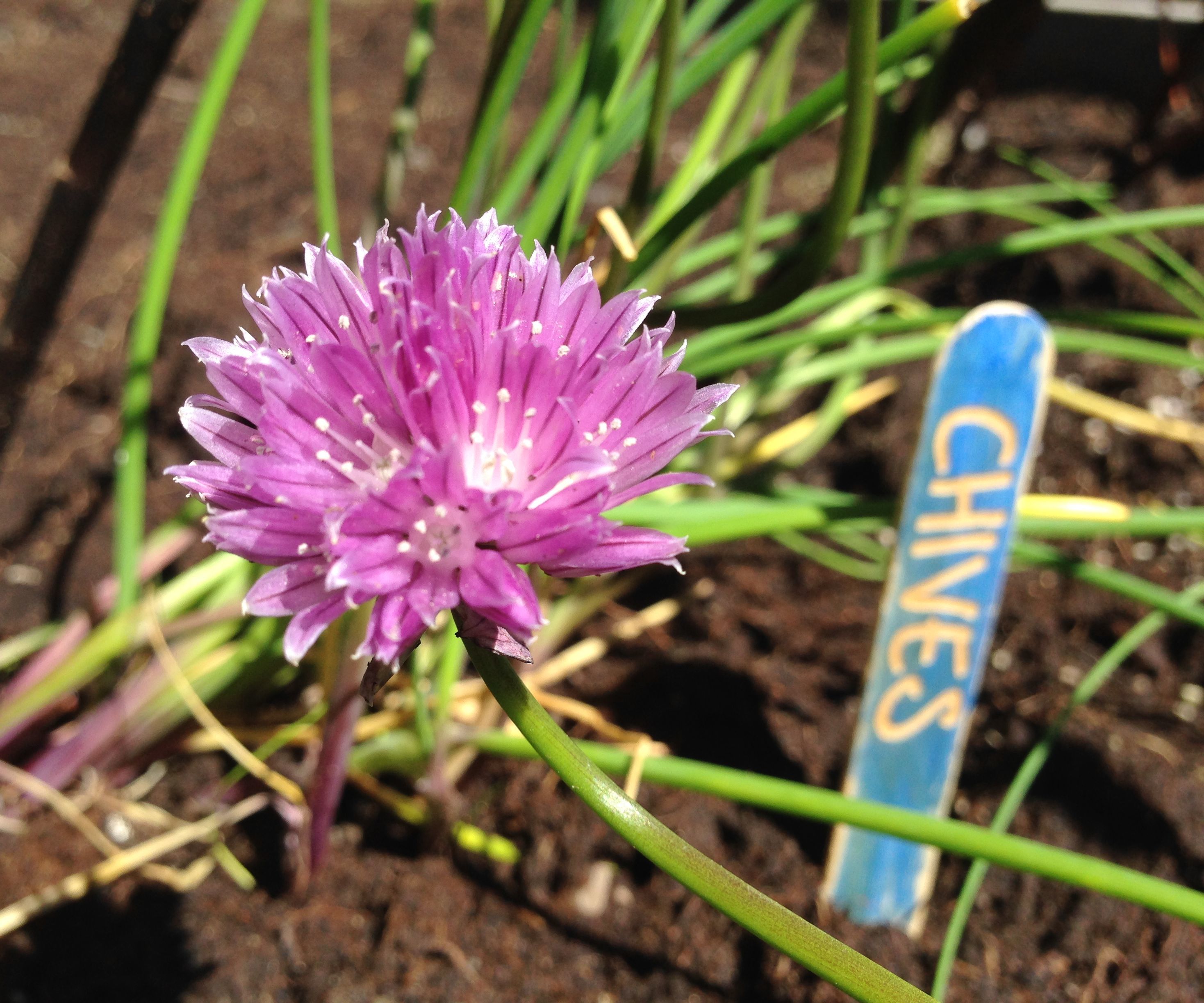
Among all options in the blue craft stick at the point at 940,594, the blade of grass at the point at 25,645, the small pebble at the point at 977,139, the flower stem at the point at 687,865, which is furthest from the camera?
the small pebble at the point at 977,139

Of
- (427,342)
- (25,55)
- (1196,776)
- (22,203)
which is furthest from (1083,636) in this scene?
(25,55)

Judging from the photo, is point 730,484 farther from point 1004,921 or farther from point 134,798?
point 134,798

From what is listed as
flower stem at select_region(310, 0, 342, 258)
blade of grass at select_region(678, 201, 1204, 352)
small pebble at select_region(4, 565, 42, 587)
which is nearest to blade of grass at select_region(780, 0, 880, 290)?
blade of grass at select_region(678, 201, 1204, 352)

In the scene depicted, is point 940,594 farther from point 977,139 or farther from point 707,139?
point 977,139

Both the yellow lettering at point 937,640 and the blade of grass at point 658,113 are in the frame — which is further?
the yellow lettering at point 937,640

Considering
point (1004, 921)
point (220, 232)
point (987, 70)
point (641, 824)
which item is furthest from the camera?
point (220, 232)

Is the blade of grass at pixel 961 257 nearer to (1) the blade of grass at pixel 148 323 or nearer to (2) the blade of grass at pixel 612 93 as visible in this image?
(2) the blade of grass at pixel 612 93

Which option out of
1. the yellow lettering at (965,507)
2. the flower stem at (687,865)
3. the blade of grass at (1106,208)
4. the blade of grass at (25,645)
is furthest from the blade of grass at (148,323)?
the blade of grass at (1106,208)

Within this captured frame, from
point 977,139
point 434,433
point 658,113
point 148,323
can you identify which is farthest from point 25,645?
point 977,139
